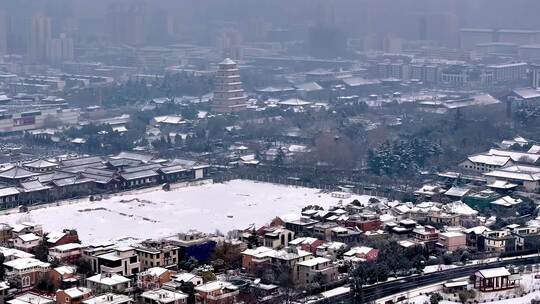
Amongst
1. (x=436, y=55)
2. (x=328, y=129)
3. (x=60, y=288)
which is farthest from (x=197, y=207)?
(x=436, y=55)

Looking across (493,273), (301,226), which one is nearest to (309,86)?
(301,226)

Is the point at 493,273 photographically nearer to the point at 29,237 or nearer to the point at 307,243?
the point at 307,243

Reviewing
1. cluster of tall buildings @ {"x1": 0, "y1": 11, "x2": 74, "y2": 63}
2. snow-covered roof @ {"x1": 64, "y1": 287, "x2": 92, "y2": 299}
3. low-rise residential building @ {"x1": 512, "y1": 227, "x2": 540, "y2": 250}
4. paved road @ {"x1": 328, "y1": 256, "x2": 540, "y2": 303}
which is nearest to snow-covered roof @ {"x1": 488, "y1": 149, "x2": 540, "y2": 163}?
low-rise residential building @ {"x1": 512, "y1": 227, "x2": 540, "y2": 250}

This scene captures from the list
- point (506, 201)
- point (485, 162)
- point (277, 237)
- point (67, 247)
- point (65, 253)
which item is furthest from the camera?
point (485, 162)

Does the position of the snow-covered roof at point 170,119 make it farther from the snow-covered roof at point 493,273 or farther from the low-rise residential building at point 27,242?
the snow-covered roof at point 493,273

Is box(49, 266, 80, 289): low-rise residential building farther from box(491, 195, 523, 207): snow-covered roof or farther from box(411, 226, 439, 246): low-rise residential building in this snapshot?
box(491, 195, 523, 207): snow-covered roof

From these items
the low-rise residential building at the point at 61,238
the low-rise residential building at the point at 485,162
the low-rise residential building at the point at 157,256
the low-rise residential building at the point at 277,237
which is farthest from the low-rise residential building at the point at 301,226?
the low-rise residential building at the point at 485,162

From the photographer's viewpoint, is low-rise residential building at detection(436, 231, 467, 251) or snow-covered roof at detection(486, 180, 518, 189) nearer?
low-rise residential building at detection(436, 231, 467, 251)
